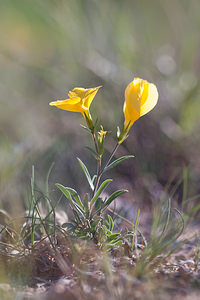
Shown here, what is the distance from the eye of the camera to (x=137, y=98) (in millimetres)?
1252

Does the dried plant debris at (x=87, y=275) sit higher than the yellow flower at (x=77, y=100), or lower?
lower

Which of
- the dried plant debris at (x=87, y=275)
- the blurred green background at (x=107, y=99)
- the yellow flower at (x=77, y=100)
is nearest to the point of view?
the dried plant debris at (x=87, y=275)

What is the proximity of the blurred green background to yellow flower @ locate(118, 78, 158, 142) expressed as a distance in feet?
2.28

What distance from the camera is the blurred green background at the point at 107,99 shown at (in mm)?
2236

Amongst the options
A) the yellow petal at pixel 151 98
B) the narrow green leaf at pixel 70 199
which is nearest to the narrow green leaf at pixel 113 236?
the narrow green leaf at pixel 70 199

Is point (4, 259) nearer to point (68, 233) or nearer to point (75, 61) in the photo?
point (68, 233)

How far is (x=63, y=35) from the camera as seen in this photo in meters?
3.32

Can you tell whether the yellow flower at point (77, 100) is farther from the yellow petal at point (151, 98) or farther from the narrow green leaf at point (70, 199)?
the narrow green leaf at point (70, 199)

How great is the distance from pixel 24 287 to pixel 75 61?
99.8 inches

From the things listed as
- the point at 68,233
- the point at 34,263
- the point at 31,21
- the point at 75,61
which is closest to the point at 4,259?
the point at 34,263

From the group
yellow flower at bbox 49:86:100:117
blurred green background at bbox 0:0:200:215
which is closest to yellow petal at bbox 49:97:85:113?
yellow flower at bbox 49:86:100:117

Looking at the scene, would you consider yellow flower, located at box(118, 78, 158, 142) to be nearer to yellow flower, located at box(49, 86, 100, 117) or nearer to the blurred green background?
yellow flower, located at box(49, 86, 100, 117)

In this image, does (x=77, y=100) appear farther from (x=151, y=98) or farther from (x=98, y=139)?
(x=151, y=98)

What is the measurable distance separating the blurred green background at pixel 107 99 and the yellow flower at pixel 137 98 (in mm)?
694
